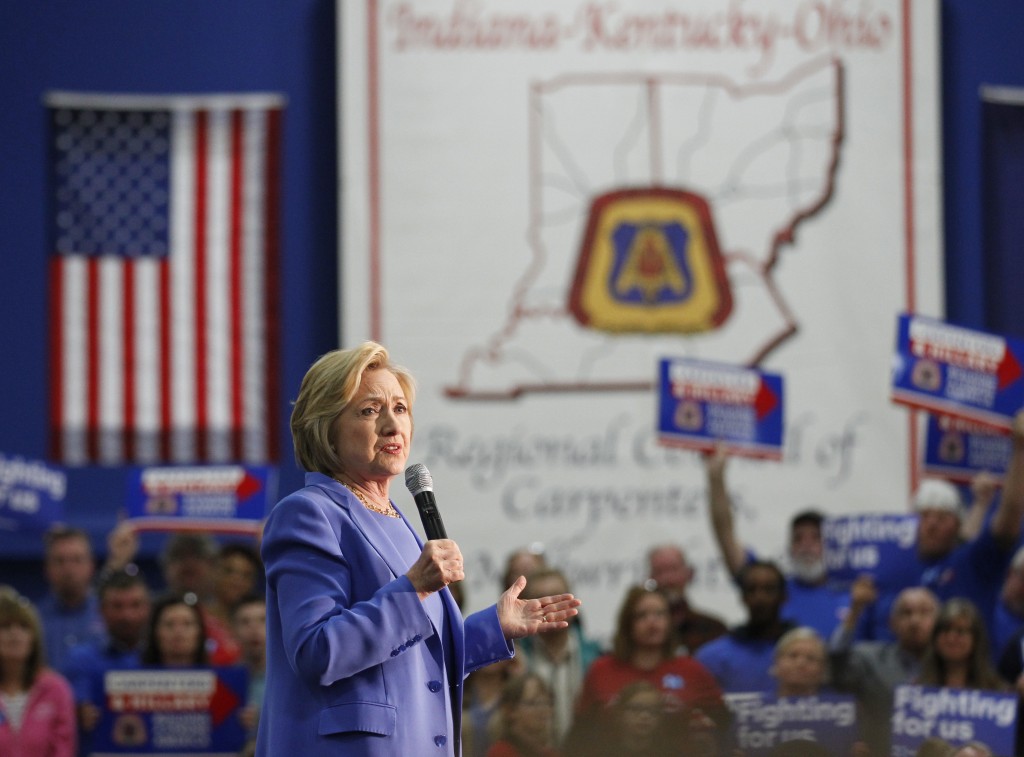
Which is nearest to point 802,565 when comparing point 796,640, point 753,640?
point 753,640

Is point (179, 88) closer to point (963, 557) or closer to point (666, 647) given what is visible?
point (666, 647)

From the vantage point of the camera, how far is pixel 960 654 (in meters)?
4.61

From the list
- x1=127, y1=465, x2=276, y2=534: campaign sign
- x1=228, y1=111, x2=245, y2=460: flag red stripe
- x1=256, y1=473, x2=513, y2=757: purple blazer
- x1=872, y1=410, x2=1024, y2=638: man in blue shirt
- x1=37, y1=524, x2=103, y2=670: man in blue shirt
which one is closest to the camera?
x1=256, y1=473, x2=513, y2=757: purple blazer

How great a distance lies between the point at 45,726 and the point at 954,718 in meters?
2.72

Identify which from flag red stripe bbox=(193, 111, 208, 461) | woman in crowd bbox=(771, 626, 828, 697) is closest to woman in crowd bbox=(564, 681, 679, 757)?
woman in crowd bbox=(771, 626, 828, 697)

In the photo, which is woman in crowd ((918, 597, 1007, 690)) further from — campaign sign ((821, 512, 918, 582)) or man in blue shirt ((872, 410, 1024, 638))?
campaign sign ((821, 512, 918, 582))

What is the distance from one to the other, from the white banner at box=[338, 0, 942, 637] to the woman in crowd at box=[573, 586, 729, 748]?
2562mm

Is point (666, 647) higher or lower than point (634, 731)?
higher

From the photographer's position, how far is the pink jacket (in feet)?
15.1

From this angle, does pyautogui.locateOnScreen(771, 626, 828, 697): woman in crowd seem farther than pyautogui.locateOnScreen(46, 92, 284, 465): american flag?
No

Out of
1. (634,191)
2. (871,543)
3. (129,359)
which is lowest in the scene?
(871,543)

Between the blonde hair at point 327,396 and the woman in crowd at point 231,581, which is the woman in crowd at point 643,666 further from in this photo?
the blonde hair at point 327,396

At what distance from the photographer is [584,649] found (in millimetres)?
5223

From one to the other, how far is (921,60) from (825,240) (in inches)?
42.1
